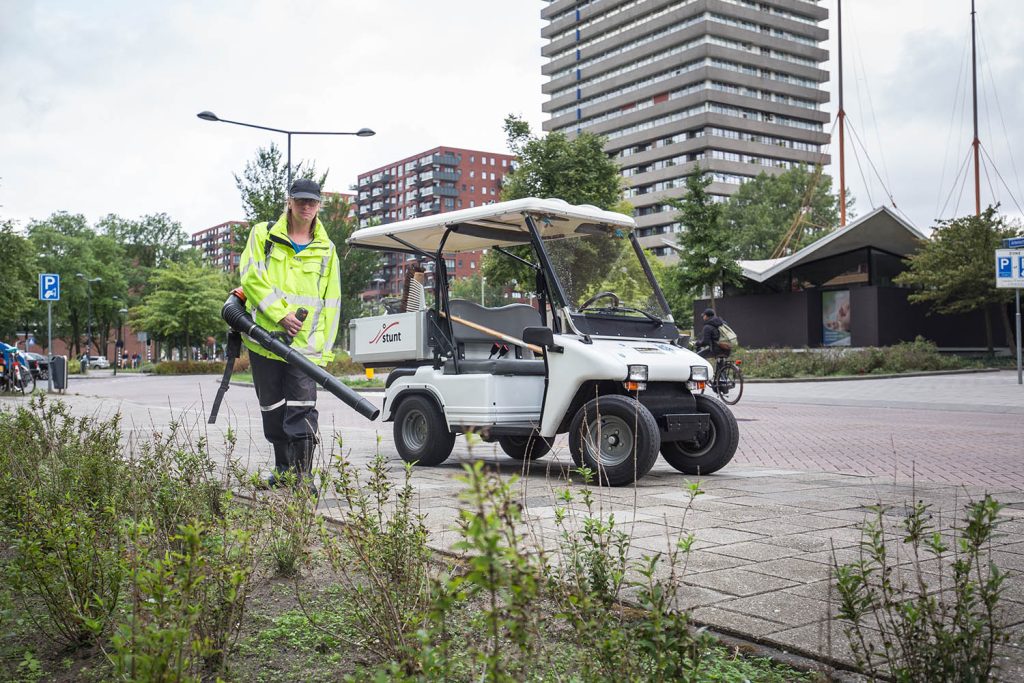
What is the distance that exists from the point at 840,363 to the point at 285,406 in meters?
25.7

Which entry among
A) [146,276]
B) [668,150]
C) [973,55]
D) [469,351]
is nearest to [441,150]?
[668,150]

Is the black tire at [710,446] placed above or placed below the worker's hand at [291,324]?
below

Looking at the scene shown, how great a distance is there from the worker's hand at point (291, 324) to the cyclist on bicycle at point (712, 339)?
13.1m

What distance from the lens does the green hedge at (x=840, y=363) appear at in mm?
28766

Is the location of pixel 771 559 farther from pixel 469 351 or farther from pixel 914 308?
pixel 914 308

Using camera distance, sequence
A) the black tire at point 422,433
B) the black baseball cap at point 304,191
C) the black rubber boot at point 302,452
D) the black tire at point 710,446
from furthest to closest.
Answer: the black tire at point 422,433, the black tire at point 710,446, the black baseball cap at point 304,191, the black rubber boot at point 302,452

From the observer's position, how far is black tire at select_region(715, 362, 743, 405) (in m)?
17.8

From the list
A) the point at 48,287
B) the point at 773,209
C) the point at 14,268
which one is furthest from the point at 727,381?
the point at 773,209

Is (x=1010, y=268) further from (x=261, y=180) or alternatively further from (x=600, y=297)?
(x=261, y=180)

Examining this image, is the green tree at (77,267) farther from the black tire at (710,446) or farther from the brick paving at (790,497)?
the black tire at (710,446)

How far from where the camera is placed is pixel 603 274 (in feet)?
27.5

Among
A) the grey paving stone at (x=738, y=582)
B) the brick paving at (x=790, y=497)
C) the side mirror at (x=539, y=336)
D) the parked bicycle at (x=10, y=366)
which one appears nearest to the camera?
the brick paving at (x=790, y=497)

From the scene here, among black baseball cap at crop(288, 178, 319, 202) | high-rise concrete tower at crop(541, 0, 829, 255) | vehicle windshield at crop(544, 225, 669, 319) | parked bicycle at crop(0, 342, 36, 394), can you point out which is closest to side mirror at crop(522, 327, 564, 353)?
vehicle windshield at crop(544, 225, 669, 319)

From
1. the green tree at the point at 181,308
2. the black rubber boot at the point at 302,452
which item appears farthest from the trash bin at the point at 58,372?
the green tree at the point at 181,308
